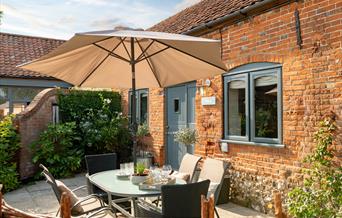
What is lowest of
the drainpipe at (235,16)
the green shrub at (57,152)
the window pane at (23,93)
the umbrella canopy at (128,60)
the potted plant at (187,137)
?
the green shrub at (57,152)

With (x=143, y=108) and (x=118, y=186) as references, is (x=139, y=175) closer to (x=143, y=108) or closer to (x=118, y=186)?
Answer: (x=118, y=186)

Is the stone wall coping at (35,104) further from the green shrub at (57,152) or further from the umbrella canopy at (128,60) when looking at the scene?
the umbrella canopy at (128,60)

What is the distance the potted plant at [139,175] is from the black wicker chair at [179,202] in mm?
804

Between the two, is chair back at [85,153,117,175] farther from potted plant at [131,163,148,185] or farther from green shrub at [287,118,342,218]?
green shrub at [287,118,342,218]

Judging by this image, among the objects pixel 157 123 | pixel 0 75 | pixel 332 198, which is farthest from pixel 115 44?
pixel 0 75

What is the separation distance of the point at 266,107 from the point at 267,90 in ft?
1.02

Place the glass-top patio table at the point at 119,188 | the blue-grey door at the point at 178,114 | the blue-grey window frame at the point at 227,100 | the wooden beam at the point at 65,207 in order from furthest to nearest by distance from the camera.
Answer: the blue-grey door at the point at 178,114, the blue-grey window frame at the point at 227,100, the glass-top patio table at the point at 119,188, the wooden beam at the point at 65,207

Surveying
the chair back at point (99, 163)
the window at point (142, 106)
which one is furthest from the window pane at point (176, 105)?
the chair back at point (99, 163)

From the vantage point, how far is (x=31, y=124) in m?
9.06

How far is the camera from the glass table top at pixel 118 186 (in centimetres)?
350

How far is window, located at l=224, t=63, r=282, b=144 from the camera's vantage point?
5.59 meters

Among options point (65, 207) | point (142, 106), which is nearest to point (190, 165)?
point (65, 207)

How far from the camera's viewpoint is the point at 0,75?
528 inches

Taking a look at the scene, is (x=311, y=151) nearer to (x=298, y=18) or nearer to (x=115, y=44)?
(x=298, y=18)
